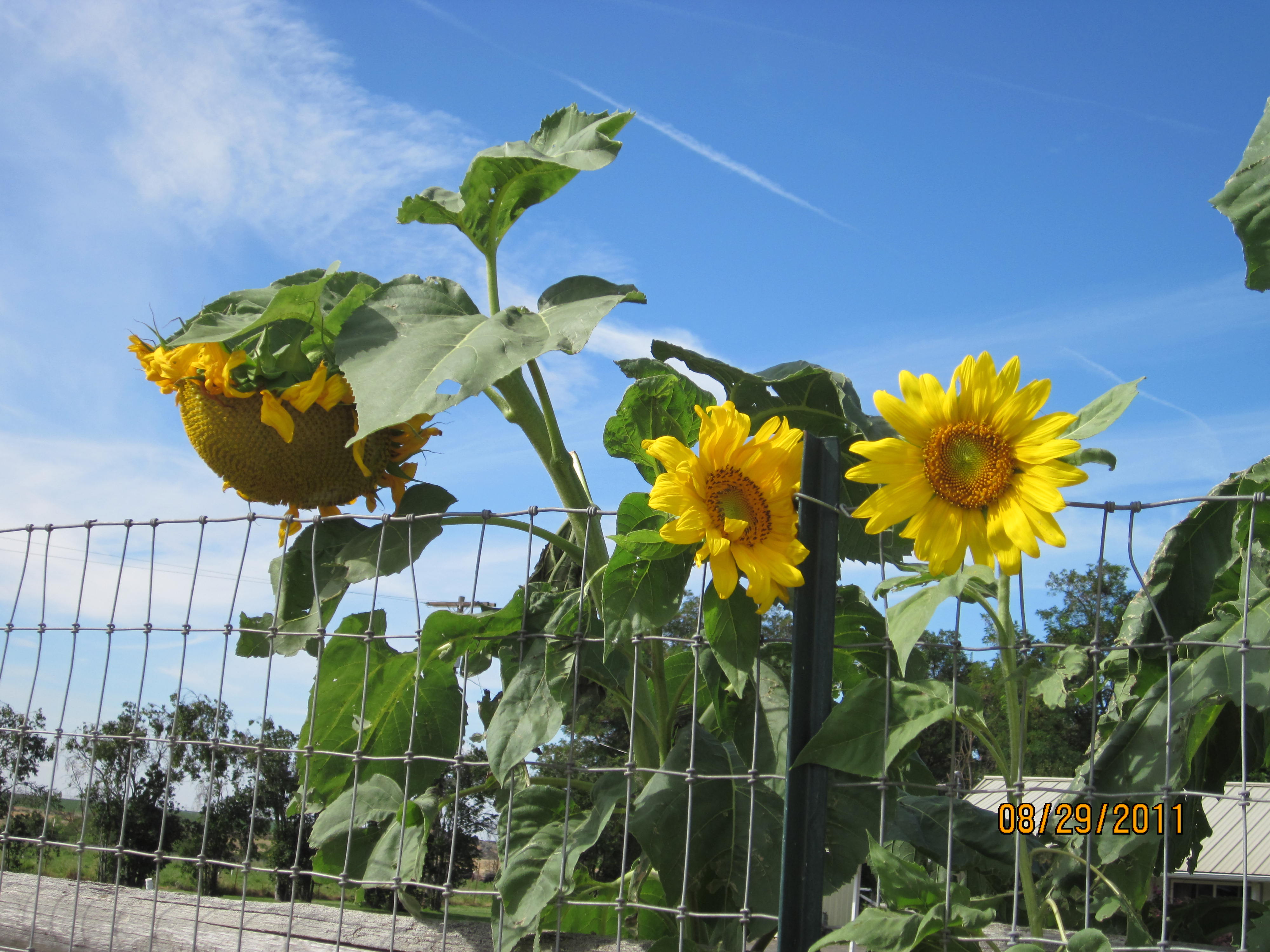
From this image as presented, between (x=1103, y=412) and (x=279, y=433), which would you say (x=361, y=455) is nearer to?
(x=279, y=433)

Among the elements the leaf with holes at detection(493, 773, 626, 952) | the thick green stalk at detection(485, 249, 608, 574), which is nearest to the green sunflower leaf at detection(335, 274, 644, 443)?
the thick green stalk at detection(485, 249, 608, 574)

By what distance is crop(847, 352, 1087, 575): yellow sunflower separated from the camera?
1488mm

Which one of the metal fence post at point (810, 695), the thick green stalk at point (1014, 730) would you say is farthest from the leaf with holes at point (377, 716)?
the thick green stalk at point (1014, 730)

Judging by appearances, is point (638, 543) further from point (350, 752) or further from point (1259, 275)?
point (1259, 275)

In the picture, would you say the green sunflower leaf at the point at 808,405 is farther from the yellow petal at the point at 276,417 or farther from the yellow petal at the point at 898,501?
the yellow petal at the point at 276,417

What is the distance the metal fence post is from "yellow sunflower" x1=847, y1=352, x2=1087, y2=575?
0.34ft

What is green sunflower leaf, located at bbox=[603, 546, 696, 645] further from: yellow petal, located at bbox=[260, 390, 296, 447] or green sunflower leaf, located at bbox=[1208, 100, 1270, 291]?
green sunflower leaf, located at bbox=[1208, 100, 1270, 291]

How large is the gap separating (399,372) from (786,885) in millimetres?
1003

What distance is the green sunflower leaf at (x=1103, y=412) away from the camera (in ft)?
5.29

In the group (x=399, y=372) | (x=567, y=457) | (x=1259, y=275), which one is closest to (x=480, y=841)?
(x=567, y=457)

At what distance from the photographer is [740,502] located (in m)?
1.59
